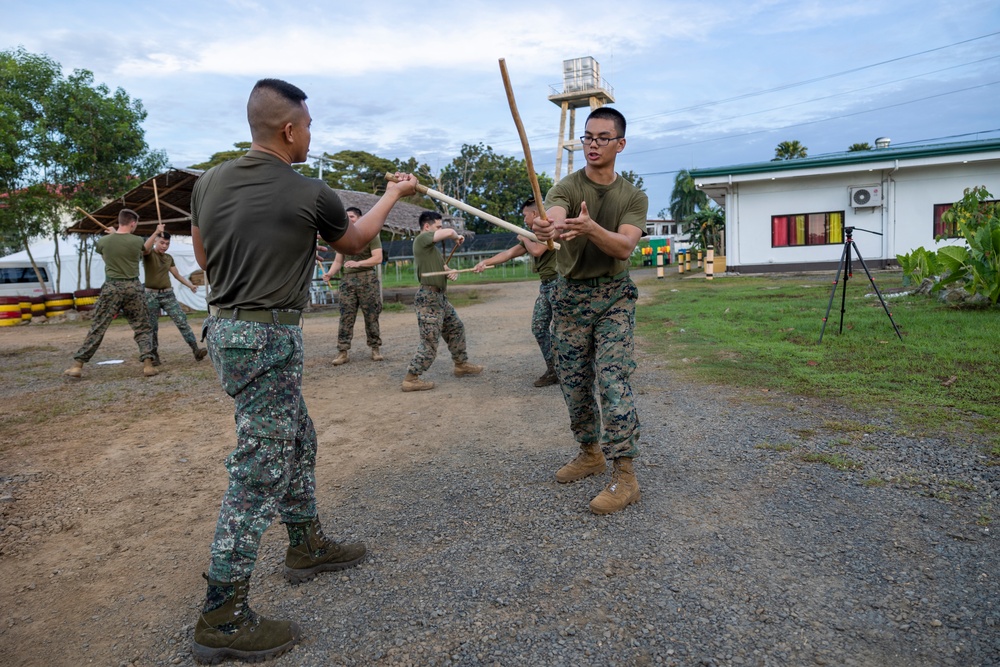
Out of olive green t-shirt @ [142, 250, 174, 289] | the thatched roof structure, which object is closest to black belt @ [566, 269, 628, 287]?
olive green t-shirt @ [142, 250, 174, 289]

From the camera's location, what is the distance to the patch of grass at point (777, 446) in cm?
448

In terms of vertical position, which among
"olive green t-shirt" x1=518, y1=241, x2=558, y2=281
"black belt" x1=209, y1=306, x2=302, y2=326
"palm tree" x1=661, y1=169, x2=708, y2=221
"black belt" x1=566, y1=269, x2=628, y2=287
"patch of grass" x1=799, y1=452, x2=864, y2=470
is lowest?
"patch of grass" x1=799, y1=452, x2=864, y2=470

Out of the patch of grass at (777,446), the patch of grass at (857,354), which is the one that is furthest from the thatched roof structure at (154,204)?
the patch of grass at (777,446)

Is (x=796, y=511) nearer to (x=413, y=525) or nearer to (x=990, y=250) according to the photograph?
(x=413, y=525)

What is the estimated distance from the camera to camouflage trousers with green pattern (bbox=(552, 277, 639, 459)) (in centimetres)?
369

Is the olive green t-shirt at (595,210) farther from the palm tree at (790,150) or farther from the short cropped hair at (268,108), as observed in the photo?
the palm tree at (790,150)

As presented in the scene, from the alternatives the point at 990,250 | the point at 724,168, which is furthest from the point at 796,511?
the point at 724,168

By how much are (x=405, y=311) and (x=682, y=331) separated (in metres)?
9.26

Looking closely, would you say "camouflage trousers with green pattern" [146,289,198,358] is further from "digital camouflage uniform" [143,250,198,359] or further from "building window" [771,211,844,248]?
"building window" [771,211,844,248]

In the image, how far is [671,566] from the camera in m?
2.98

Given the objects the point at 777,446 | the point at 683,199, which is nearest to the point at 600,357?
the point at 777,446

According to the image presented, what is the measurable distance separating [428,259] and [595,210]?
13.0ft

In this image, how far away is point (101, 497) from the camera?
433 centimetres

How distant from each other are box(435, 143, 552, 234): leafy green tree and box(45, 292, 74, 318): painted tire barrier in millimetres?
30027
